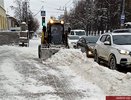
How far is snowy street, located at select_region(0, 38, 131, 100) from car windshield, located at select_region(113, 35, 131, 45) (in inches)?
76.0

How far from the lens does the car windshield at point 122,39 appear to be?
538 inches

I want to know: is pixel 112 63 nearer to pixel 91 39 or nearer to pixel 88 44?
pixel 88 44

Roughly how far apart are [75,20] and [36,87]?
64.2 meters

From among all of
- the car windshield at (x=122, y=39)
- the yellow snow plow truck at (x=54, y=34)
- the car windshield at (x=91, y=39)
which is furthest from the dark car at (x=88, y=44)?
the car windshield at (x=122, y=39)

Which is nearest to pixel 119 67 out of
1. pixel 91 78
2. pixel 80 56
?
pixel 80 56

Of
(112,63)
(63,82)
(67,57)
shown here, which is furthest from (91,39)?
(63,82)

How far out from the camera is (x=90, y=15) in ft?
201

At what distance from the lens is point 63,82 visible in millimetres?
9680

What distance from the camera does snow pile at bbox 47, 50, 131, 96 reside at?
8117mm

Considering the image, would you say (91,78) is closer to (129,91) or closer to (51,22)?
(129,91)

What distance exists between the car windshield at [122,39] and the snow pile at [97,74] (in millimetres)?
1716

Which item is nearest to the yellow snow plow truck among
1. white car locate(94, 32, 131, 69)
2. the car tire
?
white car locate(94, 32, 131, 69)

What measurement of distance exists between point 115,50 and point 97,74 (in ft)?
11.3

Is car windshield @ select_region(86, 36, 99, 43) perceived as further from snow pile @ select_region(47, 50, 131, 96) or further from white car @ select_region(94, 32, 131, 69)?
snow pile @ select_region(47, 50, 131, 96)
